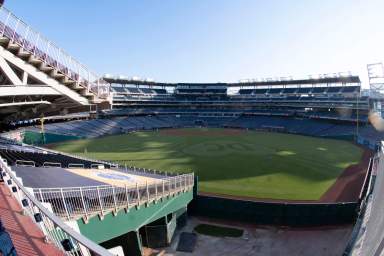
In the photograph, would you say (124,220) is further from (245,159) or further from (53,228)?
(245,159)

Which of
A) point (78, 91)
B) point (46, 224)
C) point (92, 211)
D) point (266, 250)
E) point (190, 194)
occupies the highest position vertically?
point (78, 91)

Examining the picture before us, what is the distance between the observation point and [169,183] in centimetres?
1986

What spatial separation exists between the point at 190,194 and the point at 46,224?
705 inches

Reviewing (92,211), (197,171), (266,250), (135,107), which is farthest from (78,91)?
(135,107)

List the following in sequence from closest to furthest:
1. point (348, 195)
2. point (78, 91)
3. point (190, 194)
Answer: point (78, 91) → point (190, 194) → point (348, 195)

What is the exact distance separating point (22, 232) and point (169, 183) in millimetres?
13841

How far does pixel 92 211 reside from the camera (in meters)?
12.9

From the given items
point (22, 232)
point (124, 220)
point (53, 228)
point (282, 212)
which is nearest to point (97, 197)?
point (124, 220)

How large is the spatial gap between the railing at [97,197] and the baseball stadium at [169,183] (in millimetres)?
57

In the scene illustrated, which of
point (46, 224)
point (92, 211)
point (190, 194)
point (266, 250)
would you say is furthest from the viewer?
point (190, 194)

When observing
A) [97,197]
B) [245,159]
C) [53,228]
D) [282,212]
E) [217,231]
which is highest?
[53,228]

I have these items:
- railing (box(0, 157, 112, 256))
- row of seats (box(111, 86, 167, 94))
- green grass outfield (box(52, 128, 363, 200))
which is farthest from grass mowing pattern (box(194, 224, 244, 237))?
row of seats (box(111, 86, 167, 94))

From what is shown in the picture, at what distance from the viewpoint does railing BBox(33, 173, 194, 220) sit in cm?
1145

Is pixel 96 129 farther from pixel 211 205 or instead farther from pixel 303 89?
pixel 303 89
